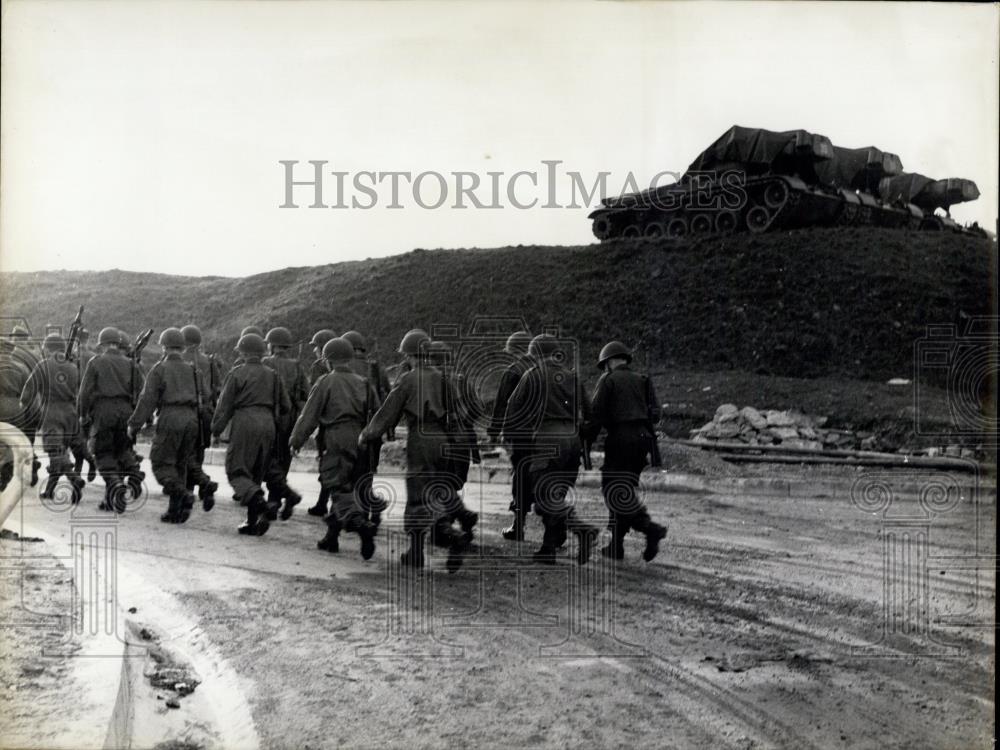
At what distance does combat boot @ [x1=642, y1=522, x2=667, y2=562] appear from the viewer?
25.7 feet

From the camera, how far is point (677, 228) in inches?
1009

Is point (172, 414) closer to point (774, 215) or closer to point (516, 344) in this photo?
point (516, 344)

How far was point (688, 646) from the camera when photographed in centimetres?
594

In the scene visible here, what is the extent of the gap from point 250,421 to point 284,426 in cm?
90

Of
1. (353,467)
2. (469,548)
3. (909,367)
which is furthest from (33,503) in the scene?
(909,367)

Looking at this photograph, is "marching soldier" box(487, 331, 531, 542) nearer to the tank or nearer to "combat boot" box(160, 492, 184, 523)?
"combat boot" box(160, 492, 184, 523)

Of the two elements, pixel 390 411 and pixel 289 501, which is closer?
pixel 390 411

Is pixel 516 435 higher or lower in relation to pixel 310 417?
lower

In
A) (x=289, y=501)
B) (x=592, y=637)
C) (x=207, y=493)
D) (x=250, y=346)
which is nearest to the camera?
(x=592, y=637)

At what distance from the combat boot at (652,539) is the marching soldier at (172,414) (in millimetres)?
4418

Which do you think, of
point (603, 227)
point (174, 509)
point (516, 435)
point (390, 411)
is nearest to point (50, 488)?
point (174, 509)

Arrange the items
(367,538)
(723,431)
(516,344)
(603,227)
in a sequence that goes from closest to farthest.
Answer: (367,538) → (516,344) → (723,431) → (603,227)

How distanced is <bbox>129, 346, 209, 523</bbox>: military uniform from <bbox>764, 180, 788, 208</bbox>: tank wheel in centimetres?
1807

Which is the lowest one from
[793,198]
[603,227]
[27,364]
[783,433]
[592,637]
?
A: [592,637]
